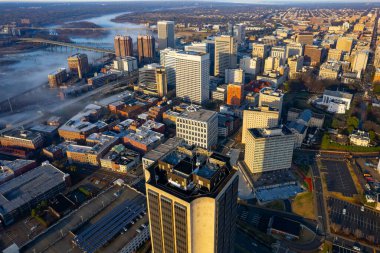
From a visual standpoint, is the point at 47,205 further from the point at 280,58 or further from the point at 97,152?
the point at 280,58

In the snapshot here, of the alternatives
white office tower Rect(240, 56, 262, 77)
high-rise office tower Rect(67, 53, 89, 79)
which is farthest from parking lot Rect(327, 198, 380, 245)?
high-rise office tower Rect(67, 53, 89, 79)

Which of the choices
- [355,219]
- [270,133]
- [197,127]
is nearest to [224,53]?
[197,127]

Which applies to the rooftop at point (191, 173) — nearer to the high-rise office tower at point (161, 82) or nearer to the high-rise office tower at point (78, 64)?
the high-rise office tower at point (161, 82)

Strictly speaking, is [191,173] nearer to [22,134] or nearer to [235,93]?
[22,134]

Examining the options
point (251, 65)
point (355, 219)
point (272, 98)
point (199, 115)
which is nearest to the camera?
point (355, 219)

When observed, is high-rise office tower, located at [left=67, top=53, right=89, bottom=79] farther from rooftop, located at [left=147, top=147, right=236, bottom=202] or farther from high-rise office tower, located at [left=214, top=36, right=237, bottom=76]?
rooftop, located at [left=147, top=147, right=236, bottom=202]

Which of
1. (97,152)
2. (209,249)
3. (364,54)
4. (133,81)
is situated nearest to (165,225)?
(209,249)
